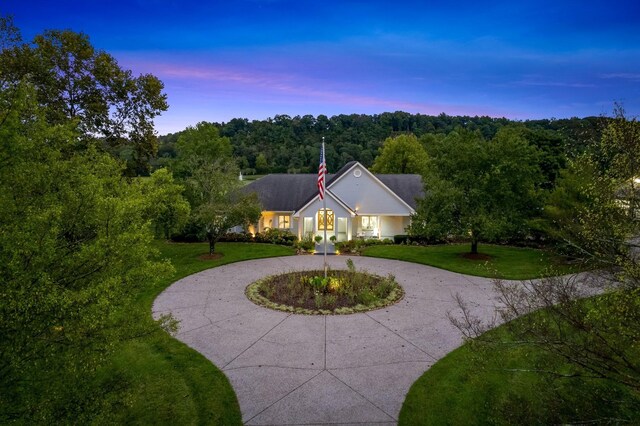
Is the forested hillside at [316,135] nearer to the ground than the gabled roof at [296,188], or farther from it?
farther from it

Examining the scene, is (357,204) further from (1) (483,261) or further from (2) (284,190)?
(1) (483,261)

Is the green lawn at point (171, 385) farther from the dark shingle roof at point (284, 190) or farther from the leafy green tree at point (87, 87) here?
the dark shingle roof at point (284, 190)

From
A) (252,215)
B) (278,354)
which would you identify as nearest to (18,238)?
(278,354)

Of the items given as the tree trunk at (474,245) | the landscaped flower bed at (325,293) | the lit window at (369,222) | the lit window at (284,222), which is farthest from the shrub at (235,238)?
the tree trunk at (474,245)

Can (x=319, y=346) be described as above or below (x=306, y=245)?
below

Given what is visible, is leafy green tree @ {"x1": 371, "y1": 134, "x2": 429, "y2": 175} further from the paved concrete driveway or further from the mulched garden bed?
the mulched garden bed

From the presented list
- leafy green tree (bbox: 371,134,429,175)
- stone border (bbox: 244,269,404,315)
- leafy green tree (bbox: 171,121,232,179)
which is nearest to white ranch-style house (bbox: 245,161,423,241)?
stone border (bbox: 244,269,404,315)

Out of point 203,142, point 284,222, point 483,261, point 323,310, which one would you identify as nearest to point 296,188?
point 284,222

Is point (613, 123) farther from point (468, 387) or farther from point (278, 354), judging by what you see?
point (278, 354)
